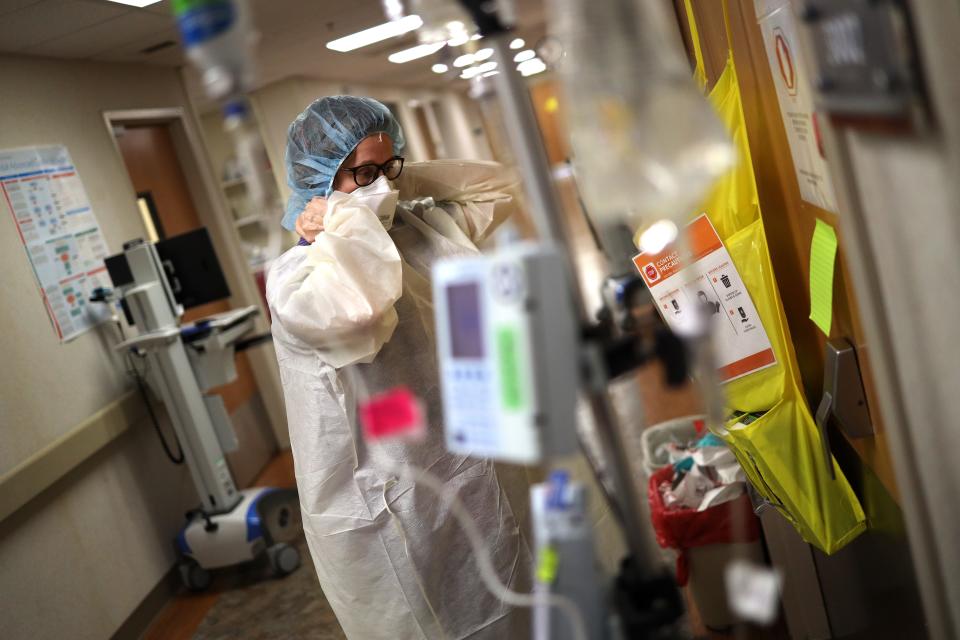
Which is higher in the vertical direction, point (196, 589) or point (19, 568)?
point (19, 568)

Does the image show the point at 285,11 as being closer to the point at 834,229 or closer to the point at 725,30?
the point at 725,30

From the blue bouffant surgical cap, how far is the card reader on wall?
1.09 meters

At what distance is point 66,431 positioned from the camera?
3.28 m

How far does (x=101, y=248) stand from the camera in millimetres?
3943

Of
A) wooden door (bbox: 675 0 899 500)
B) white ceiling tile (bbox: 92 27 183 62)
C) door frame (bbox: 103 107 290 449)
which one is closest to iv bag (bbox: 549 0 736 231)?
wooden door (bbox: 675 0 899 500)

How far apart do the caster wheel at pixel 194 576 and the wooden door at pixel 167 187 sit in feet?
4.11

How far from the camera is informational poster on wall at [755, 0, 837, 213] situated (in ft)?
3.88

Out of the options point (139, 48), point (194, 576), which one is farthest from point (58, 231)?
point (194, 576)

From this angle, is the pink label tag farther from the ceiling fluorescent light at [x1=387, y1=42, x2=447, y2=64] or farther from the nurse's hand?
the ceiling fluorescent light at [x1=387, y1=42, x2=447, y2=64]

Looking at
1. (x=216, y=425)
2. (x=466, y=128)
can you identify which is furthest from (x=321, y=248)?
(x=466, y=128)

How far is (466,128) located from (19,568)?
448 inches

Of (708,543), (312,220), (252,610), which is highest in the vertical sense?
(312,220)

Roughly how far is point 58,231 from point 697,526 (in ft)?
9.69

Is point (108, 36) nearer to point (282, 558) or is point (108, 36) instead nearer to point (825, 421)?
point (282, 558)
